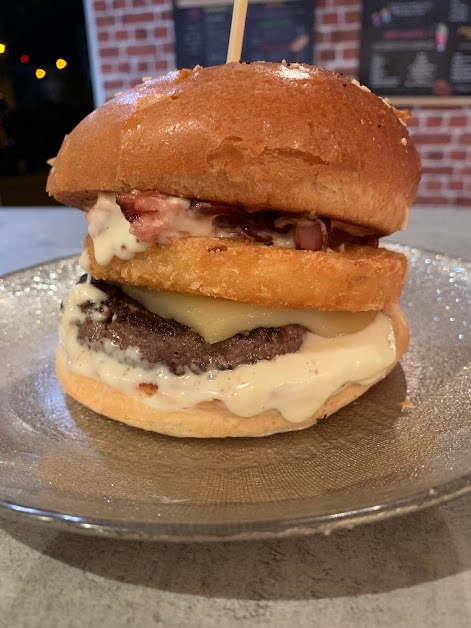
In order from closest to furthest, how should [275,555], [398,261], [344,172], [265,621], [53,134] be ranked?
[265,621]
[275,555]
[344,172]
[398,261]
[53,134]

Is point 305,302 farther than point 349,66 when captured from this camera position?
No

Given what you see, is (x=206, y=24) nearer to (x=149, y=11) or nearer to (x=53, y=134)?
(x=149, y=11)

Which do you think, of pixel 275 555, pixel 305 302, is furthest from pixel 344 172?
pixel 275 555

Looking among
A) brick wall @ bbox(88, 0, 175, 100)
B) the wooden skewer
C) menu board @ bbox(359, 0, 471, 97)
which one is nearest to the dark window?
brick wall @ bbox(88, 0, 175, 100)

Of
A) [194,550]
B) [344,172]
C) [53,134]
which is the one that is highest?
[344,172]

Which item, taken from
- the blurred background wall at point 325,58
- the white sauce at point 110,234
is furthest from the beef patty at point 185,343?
A: the blurred background wall at point 325,58

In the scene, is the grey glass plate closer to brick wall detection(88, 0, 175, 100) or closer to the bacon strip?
the bacon strip
